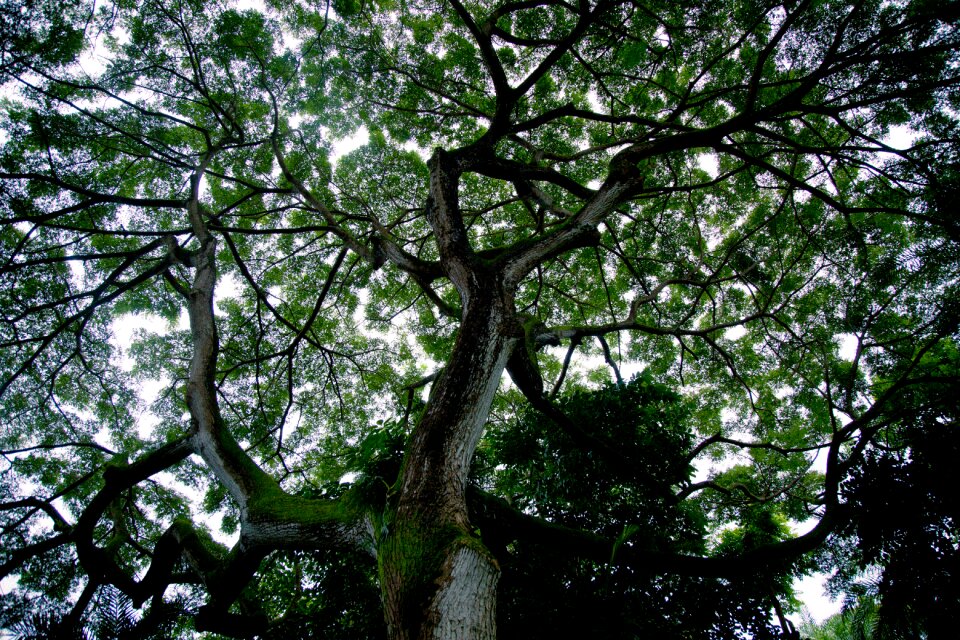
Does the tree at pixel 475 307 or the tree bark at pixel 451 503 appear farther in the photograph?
the tree at pixel 475 307

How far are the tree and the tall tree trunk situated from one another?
0.05 feet

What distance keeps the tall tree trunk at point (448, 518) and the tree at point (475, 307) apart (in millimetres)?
16

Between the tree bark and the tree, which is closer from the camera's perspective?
the tree bark

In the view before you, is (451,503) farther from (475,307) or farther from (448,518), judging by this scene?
(475,307)

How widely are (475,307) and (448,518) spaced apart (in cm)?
154

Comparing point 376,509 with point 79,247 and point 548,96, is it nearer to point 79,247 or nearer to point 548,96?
point 548,96

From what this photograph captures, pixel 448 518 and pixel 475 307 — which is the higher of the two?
pixel 475 307

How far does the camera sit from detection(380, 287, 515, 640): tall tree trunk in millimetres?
1810

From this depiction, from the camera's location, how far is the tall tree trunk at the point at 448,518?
1.81m

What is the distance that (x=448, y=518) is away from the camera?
219cm

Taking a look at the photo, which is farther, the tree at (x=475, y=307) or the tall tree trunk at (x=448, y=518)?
the tree at (x=475, y=307)

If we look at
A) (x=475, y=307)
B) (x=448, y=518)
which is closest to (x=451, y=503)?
(x=448, y=518)

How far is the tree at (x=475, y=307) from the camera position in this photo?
3152mm

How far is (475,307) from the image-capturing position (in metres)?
3.27
